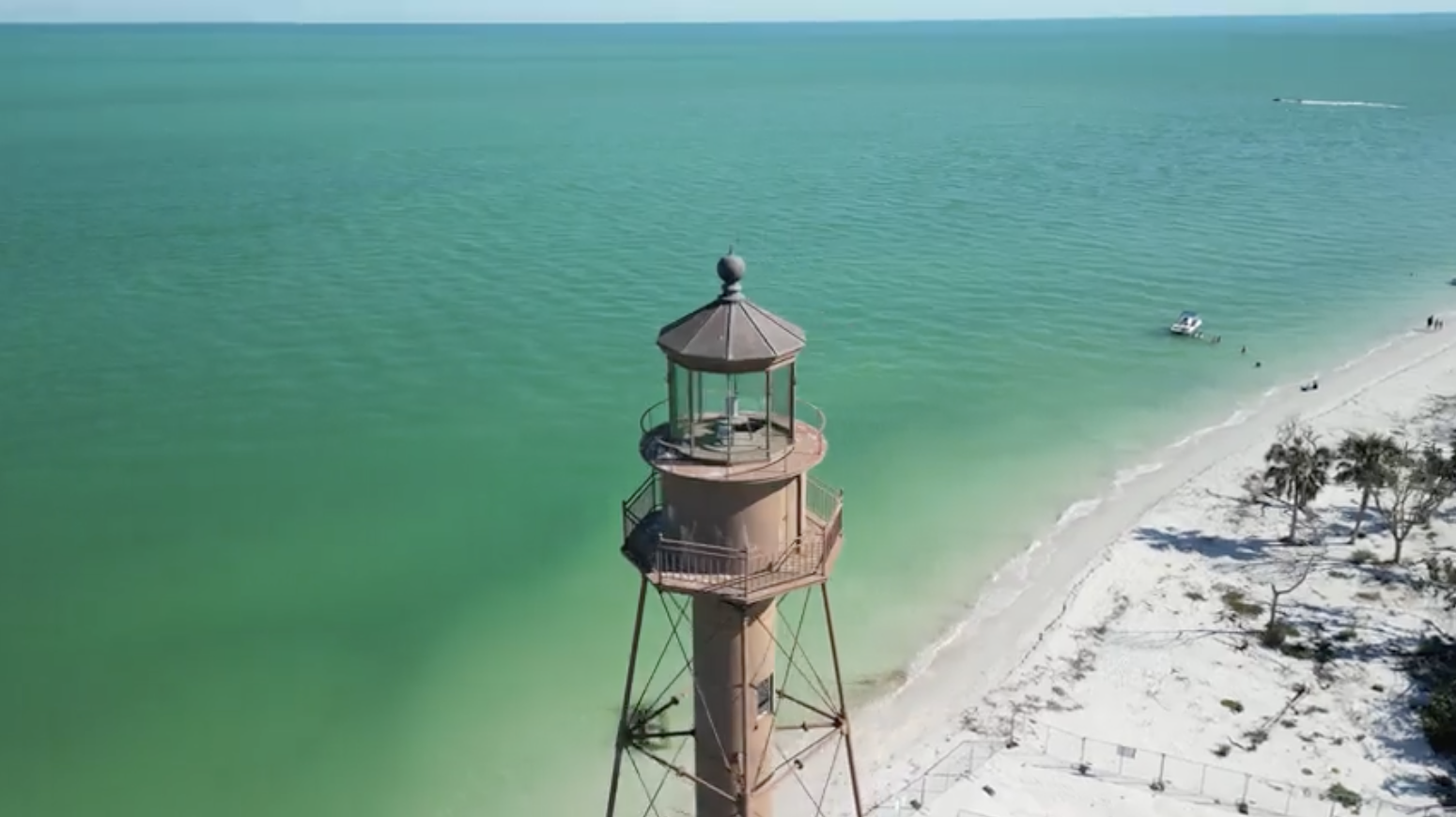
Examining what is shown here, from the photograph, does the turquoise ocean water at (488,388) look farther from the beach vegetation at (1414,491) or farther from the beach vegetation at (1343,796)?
the beach vegetation at (1343,796)

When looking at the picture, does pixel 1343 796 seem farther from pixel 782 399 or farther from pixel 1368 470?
pixel 782 399

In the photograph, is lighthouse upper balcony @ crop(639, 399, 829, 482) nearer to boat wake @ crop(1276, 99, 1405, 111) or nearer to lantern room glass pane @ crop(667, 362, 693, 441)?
lantern room glass pane @ crop(667, 362, 693, 441)

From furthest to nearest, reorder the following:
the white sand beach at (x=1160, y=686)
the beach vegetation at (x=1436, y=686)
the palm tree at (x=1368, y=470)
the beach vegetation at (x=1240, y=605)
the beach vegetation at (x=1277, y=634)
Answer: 1. the palm tree at (x=1368, y=470)
2. the beach vegetation at (x=1240, y=605)
3. the beach vegetation at (x=1277, y=634)
4. the beach vegetation at (x=1436, y=686)
5. the white sand beach at (x=1160, y=686)

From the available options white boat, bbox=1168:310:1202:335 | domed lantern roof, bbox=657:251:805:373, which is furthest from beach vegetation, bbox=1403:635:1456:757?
white boat, bbox=1168:310:1202:335

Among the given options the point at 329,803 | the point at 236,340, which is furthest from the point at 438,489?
the point at 236,340

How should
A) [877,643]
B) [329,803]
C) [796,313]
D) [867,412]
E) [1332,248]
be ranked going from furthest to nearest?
1. [1332,248]
2. [796,313]
3. [867,412]
4. [877,643]
5. [329,803]

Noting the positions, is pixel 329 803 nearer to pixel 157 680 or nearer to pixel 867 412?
pixel 157 680

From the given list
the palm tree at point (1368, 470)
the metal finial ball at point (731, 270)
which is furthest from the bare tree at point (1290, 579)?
the metal finial ball at point (731, 270)

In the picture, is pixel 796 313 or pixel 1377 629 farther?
pixel 796 313
